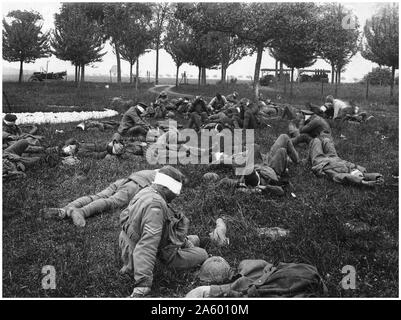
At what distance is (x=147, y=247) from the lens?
4.50 m

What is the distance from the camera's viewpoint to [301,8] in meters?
23.5

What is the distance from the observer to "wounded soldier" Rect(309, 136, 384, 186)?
8.29 metres

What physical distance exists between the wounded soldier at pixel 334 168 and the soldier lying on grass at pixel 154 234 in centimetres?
417

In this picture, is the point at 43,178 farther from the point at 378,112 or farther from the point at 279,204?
the point at 378,112

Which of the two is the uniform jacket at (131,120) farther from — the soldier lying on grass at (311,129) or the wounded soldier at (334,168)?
the wounded soldier at (334,168)

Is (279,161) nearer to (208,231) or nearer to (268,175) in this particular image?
(268,175)

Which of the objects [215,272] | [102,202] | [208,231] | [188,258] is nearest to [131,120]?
[102,202]

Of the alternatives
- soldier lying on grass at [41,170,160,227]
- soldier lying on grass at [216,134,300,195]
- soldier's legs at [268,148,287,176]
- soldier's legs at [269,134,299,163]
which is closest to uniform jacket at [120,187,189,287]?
soldier lying on grass at [41,170,160,227]

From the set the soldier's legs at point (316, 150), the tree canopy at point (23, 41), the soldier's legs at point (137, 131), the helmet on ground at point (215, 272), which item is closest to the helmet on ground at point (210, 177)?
the soldier's legs at point (316, 150)

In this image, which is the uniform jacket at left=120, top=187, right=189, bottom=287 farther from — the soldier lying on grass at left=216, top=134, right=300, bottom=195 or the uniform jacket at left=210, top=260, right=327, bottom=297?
the soldier lying on grass at left=216, top=134, right=300, bottom=195

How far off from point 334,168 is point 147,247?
556 centimetres

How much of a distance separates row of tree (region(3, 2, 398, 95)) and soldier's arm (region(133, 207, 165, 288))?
45.8 ft

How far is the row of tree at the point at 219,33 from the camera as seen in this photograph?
2331cm
